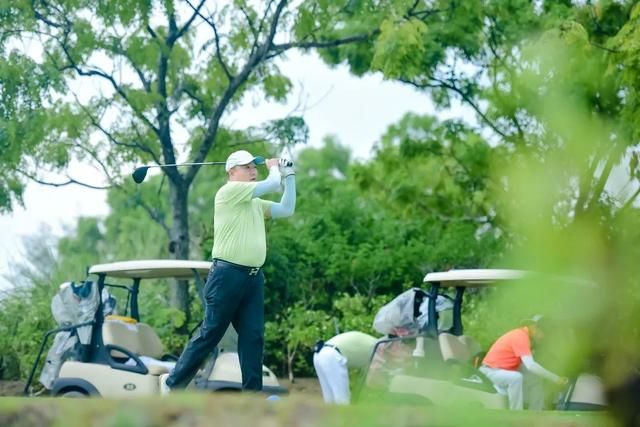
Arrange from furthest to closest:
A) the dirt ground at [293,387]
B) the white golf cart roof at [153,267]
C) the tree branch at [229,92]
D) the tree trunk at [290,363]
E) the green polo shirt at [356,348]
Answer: the tree branch at [229,92] < the tree trunk at [290,363] < the dirt ground at [293,387] < the white golf cart roof at [153,267] < the green polo shirt at [356,348]

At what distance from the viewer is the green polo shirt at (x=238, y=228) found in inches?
372

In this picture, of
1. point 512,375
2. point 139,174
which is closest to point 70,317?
point 139,174

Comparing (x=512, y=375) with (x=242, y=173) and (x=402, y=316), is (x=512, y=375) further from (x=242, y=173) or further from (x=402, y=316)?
(x=242, y=173)

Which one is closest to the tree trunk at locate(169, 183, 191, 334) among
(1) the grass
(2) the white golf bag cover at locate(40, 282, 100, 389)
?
(2) the white golf bag cover at locate(40, 282, 100, 389)

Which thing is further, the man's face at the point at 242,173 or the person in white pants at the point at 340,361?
the person in white pants at the point at 340,361

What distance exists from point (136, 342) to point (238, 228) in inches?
125

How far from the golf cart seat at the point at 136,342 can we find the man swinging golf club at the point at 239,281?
6.76ft

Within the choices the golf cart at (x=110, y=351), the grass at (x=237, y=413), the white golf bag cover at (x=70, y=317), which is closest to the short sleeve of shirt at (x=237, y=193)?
the golf cart at (x=110, y=351)

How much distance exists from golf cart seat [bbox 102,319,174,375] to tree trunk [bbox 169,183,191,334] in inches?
167

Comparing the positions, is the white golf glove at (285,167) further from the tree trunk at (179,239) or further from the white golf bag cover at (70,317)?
the tree trunk at (179,239)

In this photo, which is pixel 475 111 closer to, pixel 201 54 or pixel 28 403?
pixel 201 54

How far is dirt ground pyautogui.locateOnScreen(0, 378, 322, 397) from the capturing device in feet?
49.7

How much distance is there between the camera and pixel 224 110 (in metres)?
18.0

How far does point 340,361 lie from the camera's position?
10758 millimetres
